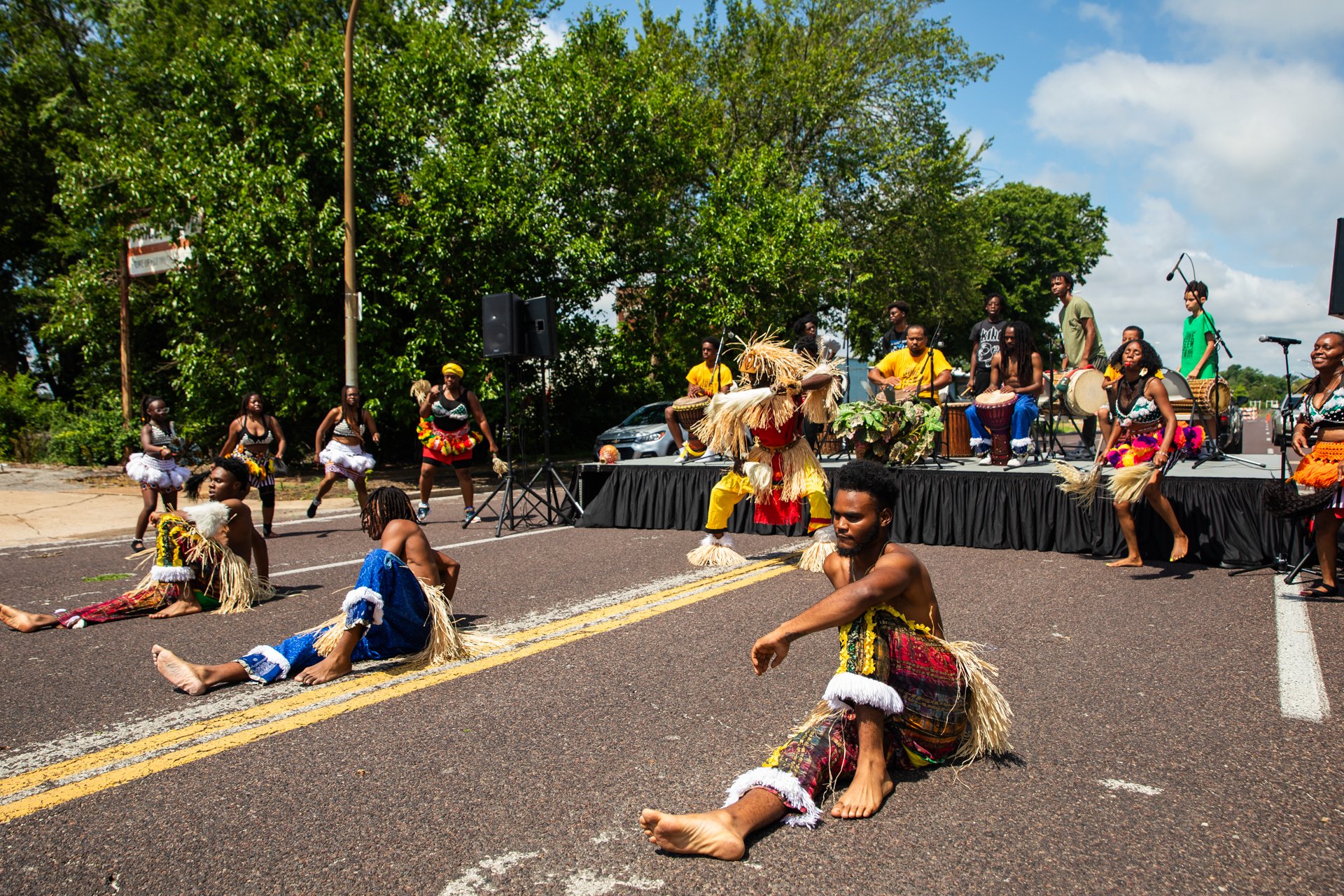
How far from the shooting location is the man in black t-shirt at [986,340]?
10406mm

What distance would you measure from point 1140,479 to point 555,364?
16.0 meters

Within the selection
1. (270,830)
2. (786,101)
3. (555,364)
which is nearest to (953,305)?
(786,101)

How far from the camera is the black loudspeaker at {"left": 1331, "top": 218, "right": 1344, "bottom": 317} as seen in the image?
8352mm

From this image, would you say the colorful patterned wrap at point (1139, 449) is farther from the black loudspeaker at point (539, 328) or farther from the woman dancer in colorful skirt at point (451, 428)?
the woman dancer in colorful skirt at point (451, 428)

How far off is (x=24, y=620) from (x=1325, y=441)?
8.38 meters

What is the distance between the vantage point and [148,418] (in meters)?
9.30

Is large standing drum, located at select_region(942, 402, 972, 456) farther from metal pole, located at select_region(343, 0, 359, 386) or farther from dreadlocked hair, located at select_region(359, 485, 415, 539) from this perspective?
metal pole, located at select_region(343, 0, 359, 386)

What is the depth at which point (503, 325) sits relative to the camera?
10.2m

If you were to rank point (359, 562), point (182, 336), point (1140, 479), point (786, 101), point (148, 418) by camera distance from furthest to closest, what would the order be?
point (786, 101) < point (182, 336) < point (148, 418) < point (359, 562) < point (1140, 479)

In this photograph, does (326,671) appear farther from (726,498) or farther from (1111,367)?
(1111,367)

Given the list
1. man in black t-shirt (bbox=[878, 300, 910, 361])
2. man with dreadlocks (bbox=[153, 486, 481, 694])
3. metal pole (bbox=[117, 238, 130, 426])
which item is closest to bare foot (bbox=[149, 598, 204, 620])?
man with dreadlocks (bbox=[153, 486, 481, 694])

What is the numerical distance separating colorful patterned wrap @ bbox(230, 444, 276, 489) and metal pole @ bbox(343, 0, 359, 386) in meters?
4.44

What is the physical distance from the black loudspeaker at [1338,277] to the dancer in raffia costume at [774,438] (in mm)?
4627

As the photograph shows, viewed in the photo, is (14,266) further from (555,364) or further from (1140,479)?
(1140,479)
